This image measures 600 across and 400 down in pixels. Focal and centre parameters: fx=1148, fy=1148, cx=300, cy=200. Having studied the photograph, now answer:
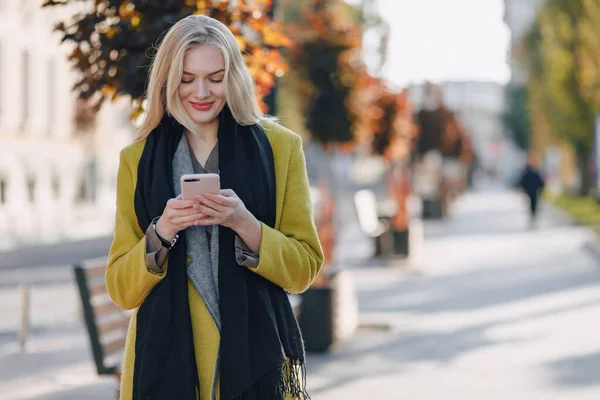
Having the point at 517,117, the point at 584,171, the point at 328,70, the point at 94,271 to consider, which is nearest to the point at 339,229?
the point at 328,70

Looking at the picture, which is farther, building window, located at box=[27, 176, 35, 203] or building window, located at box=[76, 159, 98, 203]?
building window, located at box=[76, 159, 98, 203]

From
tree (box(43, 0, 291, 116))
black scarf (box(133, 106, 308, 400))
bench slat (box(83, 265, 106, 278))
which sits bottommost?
bench slat (box(83, 265, 106, 278))

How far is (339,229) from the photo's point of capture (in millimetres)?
21344

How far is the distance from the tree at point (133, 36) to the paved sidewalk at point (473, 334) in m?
2.70

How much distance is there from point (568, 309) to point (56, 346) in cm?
564

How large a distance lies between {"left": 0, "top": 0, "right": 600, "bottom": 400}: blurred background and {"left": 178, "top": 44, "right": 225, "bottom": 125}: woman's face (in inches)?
30.6

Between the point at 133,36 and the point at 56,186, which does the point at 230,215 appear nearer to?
the point at 133,36

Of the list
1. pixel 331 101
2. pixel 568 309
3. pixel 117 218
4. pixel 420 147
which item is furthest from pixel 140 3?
pixel 420 147

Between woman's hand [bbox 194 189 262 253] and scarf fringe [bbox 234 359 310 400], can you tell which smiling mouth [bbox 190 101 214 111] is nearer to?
woman's hand [bbox 194 189 262 253]

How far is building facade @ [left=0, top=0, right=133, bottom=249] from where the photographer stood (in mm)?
33469

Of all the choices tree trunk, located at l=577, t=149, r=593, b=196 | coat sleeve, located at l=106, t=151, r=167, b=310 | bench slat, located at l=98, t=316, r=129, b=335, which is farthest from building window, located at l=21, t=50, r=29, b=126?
coat sleeve, located at l=106, t=151, r=167, b=310

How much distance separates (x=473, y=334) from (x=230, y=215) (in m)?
7.89

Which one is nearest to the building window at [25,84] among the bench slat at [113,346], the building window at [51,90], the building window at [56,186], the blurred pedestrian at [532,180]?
the building window at [51,90]

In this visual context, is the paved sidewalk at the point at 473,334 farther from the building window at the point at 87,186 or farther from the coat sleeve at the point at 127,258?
the building window at the point at 87,186
